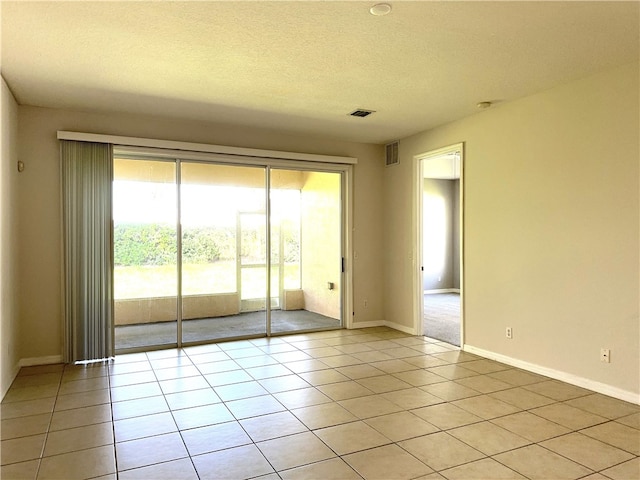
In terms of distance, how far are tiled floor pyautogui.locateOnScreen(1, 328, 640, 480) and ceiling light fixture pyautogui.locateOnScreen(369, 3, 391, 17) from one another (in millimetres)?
2697

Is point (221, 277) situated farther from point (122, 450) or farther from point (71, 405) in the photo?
point (122, 450)

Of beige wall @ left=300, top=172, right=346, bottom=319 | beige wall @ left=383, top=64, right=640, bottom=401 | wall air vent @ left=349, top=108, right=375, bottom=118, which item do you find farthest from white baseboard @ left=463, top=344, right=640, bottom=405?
wall air vent @ left=349, top=108, right=375, bottom=118

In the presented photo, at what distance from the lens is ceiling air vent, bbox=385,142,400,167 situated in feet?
20.7

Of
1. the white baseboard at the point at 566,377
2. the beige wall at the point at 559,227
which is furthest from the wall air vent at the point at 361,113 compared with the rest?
the white baseboard at the point at 566,377

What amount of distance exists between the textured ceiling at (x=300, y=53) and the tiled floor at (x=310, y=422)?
107 inches

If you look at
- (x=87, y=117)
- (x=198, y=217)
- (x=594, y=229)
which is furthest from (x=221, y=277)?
(x=594, y=229)

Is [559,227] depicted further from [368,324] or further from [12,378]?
[12,378]

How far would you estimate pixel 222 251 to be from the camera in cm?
560

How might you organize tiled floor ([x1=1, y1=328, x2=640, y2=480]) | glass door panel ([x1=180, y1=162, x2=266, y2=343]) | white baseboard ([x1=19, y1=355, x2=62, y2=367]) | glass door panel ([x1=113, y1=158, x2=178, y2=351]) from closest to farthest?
tiled floor ([x1=1, y1=328, x2=640, y2=480]) < white baseboard ([x1=19, y1=355, x2=62, y2=367]) < glass door panel ([x1=113, y1=158, x2=178, y2=351]) < glass door panel ([x1=180, y1=162, x2=266, y2=343])

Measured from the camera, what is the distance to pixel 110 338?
4.84 metres

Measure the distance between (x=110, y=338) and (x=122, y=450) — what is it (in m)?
2.41

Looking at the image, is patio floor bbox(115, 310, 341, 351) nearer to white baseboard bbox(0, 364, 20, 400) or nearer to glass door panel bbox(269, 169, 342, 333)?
glass door panel bbox(269, 169, 342, 333)

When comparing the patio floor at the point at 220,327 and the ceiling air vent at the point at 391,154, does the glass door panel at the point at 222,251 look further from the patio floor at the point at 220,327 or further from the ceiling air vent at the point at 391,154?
the ceiling air vent at the point at 391,154

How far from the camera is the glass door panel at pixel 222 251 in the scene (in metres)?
5.41
